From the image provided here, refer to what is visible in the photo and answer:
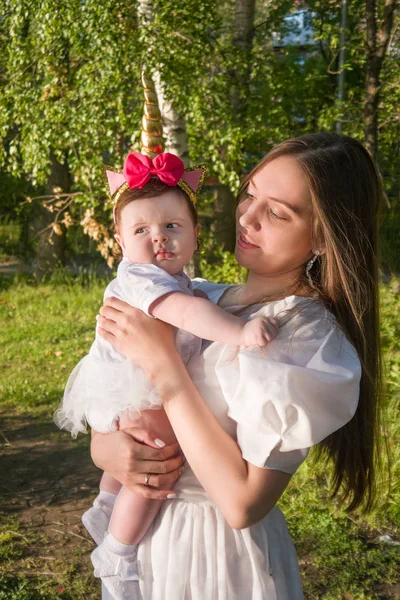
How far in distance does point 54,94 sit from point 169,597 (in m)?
6.44

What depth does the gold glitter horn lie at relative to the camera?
2014 mm

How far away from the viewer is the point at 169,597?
5.82 feet

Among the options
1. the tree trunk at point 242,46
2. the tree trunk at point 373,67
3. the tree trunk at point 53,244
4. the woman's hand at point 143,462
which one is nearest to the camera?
the woman's hand at point 143,462

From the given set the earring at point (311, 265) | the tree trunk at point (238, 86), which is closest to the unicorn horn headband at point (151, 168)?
the earring at point (311, 265)

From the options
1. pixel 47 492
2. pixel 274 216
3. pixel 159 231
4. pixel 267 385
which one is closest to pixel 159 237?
pixel 159 231

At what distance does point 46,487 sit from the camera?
4562mm

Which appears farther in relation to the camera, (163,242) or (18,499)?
(18,499)

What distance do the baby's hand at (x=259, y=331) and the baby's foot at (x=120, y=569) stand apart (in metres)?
0.68

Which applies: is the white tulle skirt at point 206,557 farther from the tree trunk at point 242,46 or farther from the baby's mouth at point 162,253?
the tree trunk at point 242,46

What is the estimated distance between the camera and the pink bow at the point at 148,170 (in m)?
1.93

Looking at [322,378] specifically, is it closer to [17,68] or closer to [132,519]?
[132,519]

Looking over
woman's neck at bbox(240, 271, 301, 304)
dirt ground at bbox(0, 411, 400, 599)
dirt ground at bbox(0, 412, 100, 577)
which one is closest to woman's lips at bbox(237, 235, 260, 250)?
woman's neck at bbox(240, 271, 301, 304)

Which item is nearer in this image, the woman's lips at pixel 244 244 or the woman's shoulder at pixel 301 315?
the woman's shoulder at pixel 301 315

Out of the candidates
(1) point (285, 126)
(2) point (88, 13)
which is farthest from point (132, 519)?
(1) point (285, 126)
